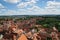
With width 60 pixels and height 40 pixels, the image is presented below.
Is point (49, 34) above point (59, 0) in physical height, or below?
below

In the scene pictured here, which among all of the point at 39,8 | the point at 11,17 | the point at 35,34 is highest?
the point at 39,8

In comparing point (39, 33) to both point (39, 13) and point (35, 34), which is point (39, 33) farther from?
point (39, 13)

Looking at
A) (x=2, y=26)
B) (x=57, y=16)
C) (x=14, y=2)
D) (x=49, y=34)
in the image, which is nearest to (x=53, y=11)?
(x=57, y=16)

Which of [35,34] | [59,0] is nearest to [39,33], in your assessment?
[35,34]

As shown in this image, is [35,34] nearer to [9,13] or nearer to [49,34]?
[49,34]

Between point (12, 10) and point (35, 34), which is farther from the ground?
point (12, 10)
